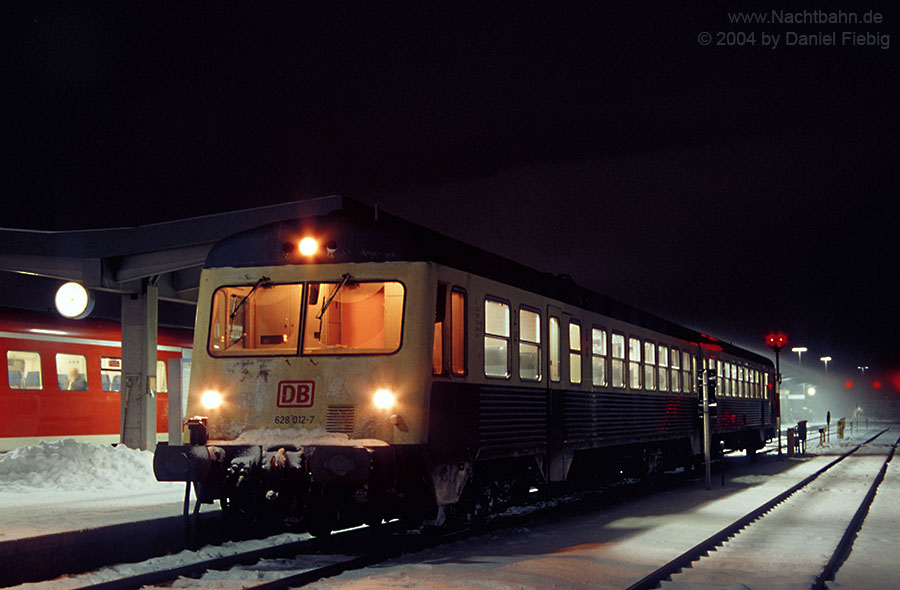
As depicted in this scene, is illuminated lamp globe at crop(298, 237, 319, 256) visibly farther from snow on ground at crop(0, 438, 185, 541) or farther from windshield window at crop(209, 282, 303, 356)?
snow on ground at crop(0, 438, 185, 541)

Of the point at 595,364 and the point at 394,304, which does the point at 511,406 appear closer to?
the point at 394,304

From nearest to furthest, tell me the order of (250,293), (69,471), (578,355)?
(250,293)
(578,355)
(69,471)

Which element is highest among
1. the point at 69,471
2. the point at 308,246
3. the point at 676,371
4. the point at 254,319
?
the point at 308,246

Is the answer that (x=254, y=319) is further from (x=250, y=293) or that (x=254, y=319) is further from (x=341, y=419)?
(x=341, y=419)

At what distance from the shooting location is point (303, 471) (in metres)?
9.45

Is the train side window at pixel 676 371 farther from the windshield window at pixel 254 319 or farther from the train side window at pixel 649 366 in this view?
the windshield window at pixel 254 319

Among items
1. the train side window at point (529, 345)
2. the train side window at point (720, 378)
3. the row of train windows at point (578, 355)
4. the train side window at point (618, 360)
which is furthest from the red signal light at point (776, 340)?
the train side window at point (529, 345)

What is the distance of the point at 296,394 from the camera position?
33.1 feet

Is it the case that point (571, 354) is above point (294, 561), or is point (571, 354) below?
above

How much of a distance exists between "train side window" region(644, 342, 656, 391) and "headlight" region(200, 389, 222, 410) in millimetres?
9685

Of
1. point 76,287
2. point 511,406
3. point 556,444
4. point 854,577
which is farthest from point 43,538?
point 76,287

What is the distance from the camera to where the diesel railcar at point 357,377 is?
31.6 feet

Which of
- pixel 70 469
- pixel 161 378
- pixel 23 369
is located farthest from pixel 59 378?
pixel 70 469

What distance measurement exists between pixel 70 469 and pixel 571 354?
8.35m
